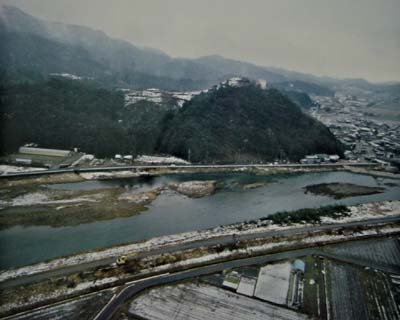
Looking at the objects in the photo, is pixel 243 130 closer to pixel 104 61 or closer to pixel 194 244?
pixel 194 244

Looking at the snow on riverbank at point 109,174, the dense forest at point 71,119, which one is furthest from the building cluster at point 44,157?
the snow on riverbank at point 109,174

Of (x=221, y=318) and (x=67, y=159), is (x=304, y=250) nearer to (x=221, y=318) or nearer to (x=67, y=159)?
(x=221, y=318)

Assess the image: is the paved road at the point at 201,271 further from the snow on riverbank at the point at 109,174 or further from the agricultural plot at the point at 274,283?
the snow on riverbank at the point at 109,174

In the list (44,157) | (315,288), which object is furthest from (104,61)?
(315,288)

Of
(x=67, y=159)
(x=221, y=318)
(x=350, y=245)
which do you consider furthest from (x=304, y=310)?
(x=67, y=159)

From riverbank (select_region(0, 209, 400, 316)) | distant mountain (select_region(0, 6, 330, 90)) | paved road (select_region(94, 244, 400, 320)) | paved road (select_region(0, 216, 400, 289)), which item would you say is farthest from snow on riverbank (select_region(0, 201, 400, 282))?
distant mountain (select_region(0, 6, 330, 90))

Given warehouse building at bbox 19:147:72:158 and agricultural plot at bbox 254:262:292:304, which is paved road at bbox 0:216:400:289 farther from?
warehouse building at bbox 19:147:72:158
